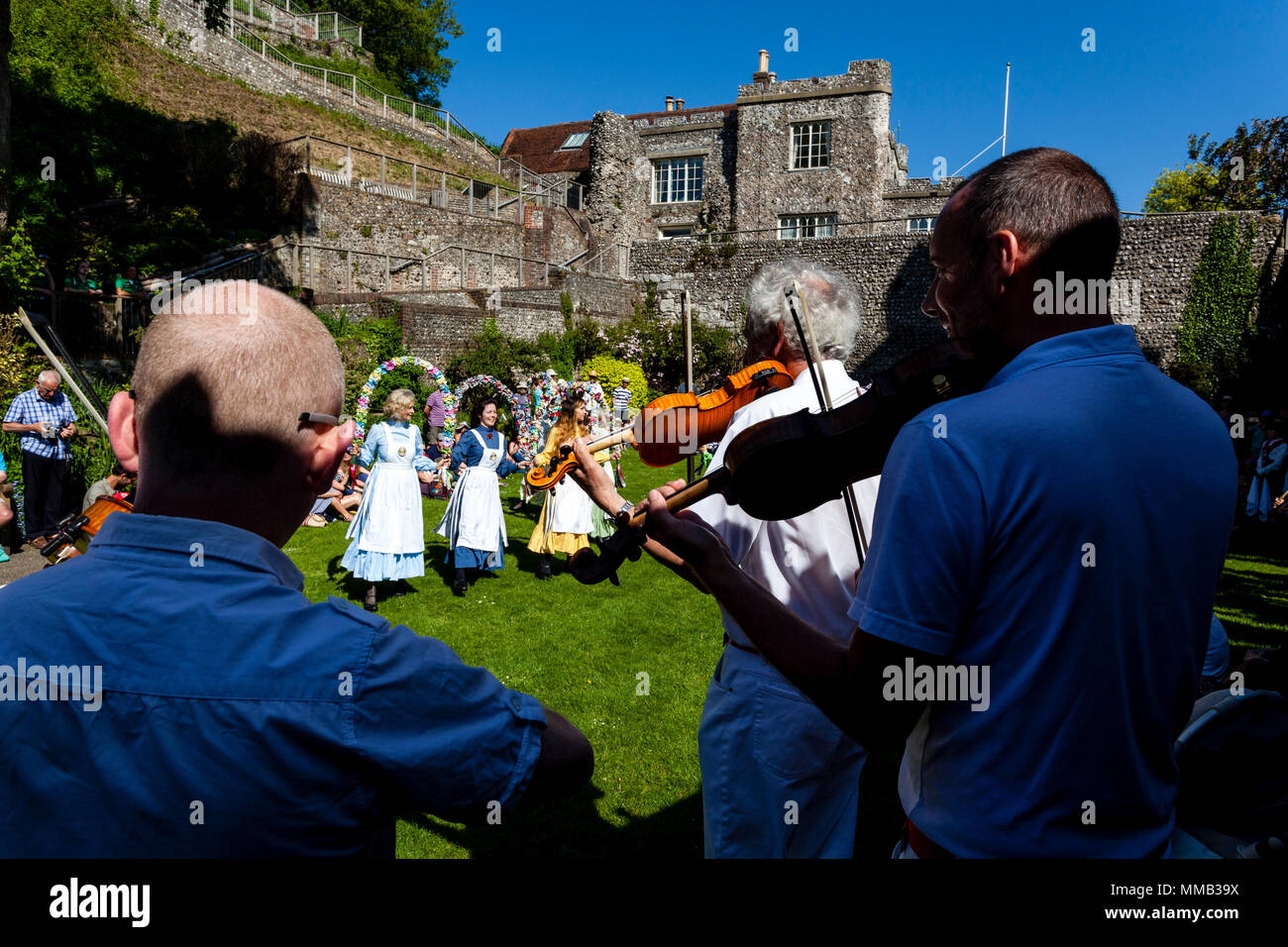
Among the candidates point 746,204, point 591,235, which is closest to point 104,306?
point 591,235

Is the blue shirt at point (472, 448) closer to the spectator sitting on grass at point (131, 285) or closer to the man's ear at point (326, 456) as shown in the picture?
the man's ear at point (326, 456)

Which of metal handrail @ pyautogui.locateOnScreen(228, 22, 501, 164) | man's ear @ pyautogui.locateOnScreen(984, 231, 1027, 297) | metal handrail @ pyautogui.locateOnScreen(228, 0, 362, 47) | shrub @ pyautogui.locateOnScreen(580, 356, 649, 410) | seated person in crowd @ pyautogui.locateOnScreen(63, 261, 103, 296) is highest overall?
metal handrail @ pyautogui.locateOnScreen(228, 0, 362, 47)

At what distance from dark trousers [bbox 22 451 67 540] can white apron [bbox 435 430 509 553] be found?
17.0ft

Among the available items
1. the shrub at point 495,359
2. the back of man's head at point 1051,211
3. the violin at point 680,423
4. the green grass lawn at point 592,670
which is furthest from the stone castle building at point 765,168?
the back of man's head at point 1051,211

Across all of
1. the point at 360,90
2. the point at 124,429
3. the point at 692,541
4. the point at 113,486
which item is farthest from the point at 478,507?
the point at 360,90

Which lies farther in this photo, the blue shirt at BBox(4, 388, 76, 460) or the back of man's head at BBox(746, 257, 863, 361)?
the blue shirt at BBox(4, 388, 76, 460)

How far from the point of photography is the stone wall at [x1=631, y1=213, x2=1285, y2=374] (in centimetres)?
2619

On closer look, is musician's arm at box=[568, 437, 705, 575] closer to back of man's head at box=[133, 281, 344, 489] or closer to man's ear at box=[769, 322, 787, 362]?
man's ear at box=[769, 322, 787, 362]

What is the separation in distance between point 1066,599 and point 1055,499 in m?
0.17

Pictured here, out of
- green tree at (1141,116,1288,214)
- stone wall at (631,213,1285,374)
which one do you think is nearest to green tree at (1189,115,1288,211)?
green tree at (1141,116,1288,214)

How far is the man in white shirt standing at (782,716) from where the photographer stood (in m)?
2.46

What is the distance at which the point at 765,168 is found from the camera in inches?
1462

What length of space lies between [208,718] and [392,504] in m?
7.77
